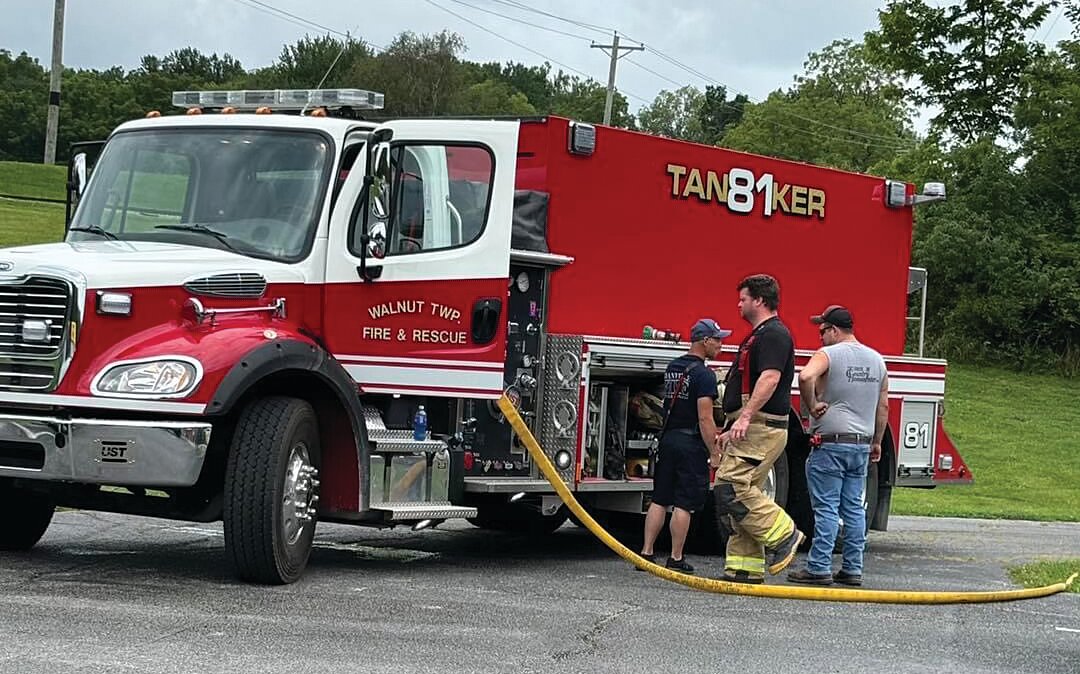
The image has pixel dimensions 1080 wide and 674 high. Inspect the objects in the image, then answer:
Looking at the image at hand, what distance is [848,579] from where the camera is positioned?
34.2ft

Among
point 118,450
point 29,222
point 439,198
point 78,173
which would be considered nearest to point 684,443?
point 439,198

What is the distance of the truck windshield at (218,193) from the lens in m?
9.51

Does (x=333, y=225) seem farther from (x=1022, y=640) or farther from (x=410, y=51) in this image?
(x=410, y=51)

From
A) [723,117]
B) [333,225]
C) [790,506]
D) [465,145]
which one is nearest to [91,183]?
[333,225]

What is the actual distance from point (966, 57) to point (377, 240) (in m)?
27.7

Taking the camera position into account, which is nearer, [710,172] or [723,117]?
[710,172]

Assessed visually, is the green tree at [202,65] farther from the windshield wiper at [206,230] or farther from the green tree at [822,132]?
the windshield wiper at [206,230]

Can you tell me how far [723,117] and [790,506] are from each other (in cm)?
11208

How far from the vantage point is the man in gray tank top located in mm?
10312

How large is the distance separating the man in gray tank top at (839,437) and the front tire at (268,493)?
341 cm

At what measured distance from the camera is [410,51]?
73125 millimetres

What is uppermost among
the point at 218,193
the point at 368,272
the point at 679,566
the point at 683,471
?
the point at 218,193

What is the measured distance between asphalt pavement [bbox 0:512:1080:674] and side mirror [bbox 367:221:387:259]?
6.50ft

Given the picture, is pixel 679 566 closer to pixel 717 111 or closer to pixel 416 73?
pixel 416 73
